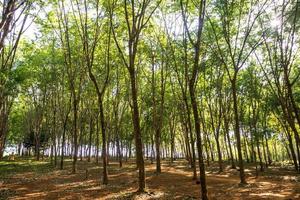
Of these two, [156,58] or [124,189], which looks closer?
[124,189]

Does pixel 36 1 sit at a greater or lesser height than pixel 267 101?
greater

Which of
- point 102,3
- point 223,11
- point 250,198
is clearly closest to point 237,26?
point 223,11

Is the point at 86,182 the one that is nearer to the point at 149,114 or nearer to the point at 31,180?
the point at 31,180

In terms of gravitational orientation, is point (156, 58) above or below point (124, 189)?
above

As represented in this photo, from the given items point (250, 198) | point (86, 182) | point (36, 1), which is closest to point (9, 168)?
point (86, 182)

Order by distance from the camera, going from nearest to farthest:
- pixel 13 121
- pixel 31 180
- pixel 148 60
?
1. pixel 31 180
2. pixel 148 60
3. pixel 13 121

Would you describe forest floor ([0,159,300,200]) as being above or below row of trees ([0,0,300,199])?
below

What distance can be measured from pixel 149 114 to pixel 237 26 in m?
22.5

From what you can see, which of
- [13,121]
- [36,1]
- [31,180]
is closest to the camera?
[36,1]

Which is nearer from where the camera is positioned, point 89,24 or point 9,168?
point 89,24

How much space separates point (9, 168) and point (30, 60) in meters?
12.1

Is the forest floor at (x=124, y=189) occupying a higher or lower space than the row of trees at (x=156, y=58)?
lower

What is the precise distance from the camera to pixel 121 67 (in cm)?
3397

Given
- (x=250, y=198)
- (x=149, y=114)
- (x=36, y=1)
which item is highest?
(x=36, y=1)
